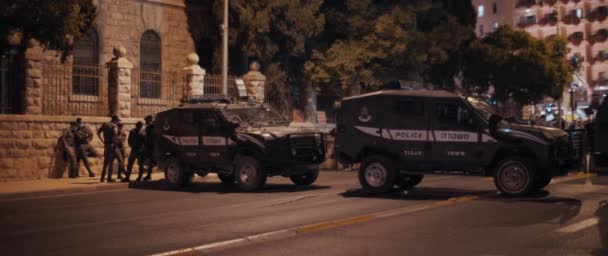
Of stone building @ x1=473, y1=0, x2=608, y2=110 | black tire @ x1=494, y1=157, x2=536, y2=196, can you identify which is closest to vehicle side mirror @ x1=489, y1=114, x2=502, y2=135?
black tire @ x1=494, y1=157, x2=536, y2=196

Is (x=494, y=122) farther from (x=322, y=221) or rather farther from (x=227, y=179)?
(x=227, y=179)

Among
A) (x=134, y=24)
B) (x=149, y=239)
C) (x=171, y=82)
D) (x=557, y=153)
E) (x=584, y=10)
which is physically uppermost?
(x=584, y=10)

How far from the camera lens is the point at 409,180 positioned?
697 inches

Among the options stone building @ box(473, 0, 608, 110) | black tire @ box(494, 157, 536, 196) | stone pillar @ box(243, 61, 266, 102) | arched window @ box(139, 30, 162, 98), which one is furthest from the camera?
stone building @ box(473, 0, 608, 110)

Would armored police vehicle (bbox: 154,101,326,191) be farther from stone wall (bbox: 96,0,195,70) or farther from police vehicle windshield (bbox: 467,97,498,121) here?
stone wall (bbox: 96,0,195,70)

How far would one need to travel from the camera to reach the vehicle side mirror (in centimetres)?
1518

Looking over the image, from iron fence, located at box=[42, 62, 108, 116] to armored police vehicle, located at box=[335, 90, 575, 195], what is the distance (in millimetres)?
9691

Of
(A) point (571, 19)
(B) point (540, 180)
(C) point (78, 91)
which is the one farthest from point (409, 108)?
(A) point (571, 19)

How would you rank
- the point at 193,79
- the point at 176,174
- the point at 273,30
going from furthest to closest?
1. the point at 273,30
2. the point at 193,79
3. the point at 176,174

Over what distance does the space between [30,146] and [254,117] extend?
7.24 meters

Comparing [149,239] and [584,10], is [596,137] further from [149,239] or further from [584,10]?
[584,10]

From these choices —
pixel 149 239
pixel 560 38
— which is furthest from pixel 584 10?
pixel 149 239

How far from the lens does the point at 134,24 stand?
105ft

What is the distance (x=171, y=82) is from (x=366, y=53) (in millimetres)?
11733
